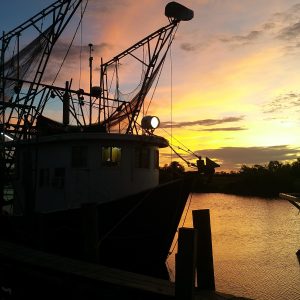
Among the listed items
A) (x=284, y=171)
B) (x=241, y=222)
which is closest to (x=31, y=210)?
(x=241, y=222)

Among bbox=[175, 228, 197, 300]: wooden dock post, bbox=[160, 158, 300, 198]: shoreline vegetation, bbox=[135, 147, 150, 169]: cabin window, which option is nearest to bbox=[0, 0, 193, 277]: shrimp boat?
bbox=[135, 147, 150, 169]: cabin window

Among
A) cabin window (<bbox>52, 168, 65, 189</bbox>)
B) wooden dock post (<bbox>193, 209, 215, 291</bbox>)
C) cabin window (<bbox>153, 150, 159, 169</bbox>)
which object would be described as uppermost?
cabin window (<bbox>153, 150, 159, 169</bbox>)

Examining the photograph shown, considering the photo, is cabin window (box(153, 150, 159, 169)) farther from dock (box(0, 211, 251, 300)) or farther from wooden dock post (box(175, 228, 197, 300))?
wooden dock post (box(175, 228, 197, 300))

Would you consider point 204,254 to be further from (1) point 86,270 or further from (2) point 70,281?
(2) point 70,281

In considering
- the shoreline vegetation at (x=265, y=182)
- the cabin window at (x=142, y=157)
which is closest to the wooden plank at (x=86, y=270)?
the cabin window at (x=142, y=157)

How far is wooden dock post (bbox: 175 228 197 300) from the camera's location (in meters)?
7.83

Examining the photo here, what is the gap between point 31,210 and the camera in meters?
16.6

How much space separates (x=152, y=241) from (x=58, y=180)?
4.68m

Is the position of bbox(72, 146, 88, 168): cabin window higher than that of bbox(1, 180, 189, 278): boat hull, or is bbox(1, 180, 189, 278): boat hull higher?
bbox(72, 146, 88, 168): cabin window

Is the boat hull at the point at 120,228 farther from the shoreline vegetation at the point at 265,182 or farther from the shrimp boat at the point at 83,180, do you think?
the shoreline vegetation at the point at 265,182

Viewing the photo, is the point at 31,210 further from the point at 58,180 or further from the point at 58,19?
the point at 58,19

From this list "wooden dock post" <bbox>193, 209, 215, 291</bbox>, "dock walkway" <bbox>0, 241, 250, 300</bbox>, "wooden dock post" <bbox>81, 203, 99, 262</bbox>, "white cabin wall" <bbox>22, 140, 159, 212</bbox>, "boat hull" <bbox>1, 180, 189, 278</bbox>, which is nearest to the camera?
"dock walkway" <bbox>0, 241, 250, 300</bbox>

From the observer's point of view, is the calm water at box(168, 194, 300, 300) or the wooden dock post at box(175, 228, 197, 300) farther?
the calm water at box(168, 194, 300, 300)

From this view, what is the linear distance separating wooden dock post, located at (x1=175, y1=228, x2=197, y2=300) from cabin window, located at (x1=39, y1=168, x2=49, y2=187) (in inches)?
470
